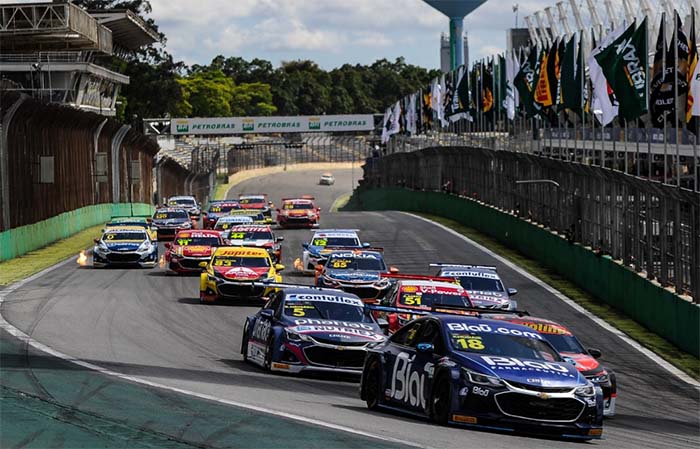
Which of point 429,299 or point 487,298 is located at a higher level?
point 429,299

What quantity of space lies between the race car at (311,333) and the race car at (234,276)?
955 centimetres

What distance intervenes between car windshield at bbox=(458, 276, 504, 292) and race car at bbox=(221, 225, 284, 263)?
1307 centimetres

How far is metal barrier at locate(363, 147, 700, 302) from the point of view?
28266 millimetres

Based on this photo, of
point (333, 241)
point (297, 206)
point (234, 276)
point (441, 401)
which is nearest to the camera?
point (441, 401)

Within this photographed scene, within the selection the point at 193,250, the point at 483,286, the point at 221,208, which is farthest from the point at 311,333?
the point at 221,208

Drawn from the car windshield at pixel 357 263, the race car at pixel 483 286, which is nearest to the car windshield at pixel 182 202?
the car windshield at pixel 357 263

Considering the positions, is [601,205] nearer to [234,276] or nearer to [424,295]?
[234,276]

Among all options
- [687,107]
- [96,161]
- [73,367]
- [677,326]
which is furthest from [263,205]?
[73,367]

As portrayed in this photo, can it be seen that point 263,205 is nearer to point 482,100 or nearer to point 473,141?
point 482,100

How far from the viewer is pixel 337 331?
20141mm

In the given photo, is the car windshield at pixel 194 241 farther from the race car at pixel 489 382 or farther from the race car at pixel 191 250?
the race car at pixel 489 382

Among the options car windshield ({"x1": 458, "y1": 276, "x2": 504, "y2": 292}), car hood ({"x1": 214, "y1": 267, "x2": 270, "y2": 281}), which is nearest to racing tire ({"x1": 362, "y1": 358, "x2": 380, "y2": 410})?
car windshield ({"x1": 458, "y1": 276, "x2": 504, "y2": 292})

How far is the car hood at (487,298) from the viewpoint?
2879 cm

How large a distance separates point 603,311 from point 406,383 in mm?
19151
